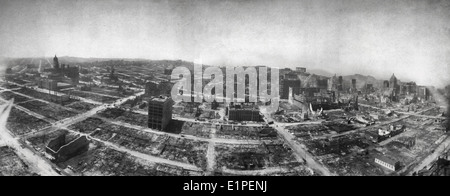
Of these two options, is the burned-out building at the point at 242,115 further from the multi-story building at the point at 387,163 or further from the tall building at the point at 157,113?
the multi-story building at the point at 387,163

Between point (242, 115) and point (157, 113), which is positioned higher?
point (157, 113)

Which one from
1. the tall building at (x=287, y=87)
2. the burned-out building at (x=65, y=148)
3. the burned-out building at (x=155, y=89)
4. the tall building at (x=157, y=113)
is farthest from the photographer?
the tall building at (x=287, y=87)

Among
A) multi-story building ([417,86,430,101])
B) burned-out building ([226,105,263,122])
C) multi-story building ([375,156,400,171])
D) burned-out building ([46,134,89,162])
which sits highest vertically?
multi-story building ([417,86,430,101])

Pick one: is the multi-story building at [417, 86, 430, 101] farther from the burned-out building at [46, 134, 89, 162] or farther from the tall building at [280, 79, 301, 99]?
the burned-out building at [46, 134, 89, 162]

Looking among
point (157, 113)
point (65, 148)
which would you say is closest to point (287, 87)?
point (157, 113)

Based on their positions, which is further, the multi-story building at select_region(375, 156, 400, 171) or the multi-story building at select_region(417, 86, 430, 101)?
the multi-story building at select_region(417, 86, 430, 101)

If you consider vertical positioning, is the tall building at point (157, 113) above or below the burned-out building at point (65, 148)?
above

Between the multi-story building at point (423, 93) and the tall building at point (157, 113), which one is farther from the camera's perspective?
the multi-story building at point (423, 93)

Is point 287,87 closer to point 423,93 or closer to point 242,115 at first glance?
point 242,115

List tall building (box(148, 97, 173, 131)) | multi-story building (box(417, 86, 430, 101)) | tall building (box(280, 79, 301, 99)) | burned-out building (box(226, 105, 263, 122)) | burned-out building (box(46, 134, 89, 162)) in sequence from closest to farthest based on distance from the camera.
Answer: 1. burned-out building (box(46, 134, 89, 162))
2. tall building (box(148, 97, 173, 131))
3. burned-out building (box(226, 105, 263, 122))
4. multi-story building (box(417, 86, 430, 101))
5. tall building (box(280, 79, 301, 99))

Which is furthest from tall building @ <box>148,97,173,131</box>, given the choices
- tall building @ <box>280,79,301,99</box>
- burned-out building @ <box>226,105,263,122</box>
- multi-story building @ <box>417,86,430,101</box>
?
multi-story building @ <box>417,86,430,101</box>

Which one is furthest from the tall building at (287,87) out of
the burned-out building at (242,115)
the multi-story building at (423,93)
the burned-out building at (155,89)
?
the multi-story building at (423,93)
